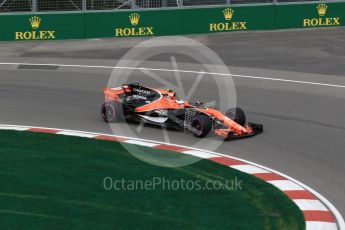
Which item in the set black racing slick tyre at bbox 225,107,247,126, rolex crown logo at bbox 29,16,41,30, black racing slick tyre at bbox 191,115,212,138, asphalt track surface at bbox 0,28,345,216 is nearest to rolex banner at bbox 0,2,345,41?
rolex crown logo at bbox 29,16,41,30

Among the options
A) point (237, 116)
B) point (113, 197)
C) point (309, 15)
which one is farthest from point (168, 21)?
point (113, 197)

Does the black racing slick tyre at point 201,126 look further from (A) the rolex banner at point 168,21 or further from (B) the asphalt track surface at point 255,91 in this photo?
(A) the rolex banner at point 168,21

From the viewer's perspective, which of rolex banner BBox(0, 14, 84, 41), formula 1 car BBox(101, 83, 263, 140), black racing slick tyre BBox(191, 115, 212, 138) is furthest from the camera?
rolex banner BBox(0, 14, 84, 41)

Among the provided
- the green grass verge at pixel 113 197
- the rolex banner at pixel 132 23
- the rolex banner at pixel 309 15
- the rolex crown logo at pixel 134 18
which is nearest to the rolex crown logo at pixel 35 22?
the rolex banner at pixel 132 23

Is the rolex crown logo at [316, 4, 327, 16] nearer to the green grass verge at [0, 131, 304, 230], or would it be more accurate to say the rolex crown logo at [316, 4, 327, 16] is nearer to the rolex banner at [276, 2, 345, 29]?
the rolex banner at [276, 2, 345, 29]

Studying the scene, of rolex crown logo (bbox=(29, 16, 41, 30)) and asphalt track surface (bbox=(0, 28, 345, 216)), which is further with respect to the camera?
rolex crown logo (bbox=(29, 16, 41, 30))

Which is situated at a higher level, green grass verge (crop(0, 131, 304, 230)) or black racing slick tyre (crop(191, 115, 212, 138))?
black racing slick tyre (crop(191, 115, 212, 138))

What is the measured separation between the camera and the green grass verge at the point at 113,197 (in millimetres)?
13492

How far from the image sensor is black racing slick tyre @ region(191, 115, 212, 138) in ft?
60.8

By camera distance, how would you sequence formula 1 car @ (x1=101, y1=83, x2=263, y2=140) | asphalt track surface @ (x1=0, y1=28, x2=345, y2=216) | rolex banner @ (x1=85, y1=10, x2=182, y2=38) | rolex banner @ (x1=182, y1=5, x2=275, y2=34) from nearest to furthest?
1. asphalt track surface @ (x1=0, y1=28, x2=345, y2=216)
2. formula 1 car @ (x1=101, y1=83, x2=263, y2=140)
3. rolex banner @ (x1=85, y1=10, x2=182, y2=38)
4. rolex banner @ (x1=182, y1=5, x2=275, y2=34)

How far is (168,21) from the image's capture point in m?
33.6

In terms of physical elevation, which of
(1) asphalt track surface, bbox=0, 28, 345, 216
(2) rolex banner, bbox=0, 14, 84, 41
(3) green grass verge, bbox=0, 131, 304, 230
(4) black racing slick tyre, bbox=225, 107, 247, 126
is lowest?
(3) green grass verge, bbox=0, 131, 304, 230

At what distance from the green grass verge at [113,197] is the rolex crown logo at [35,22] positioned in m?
14.9

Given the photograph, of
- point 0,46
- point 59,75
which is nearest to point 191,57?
point 59,75
